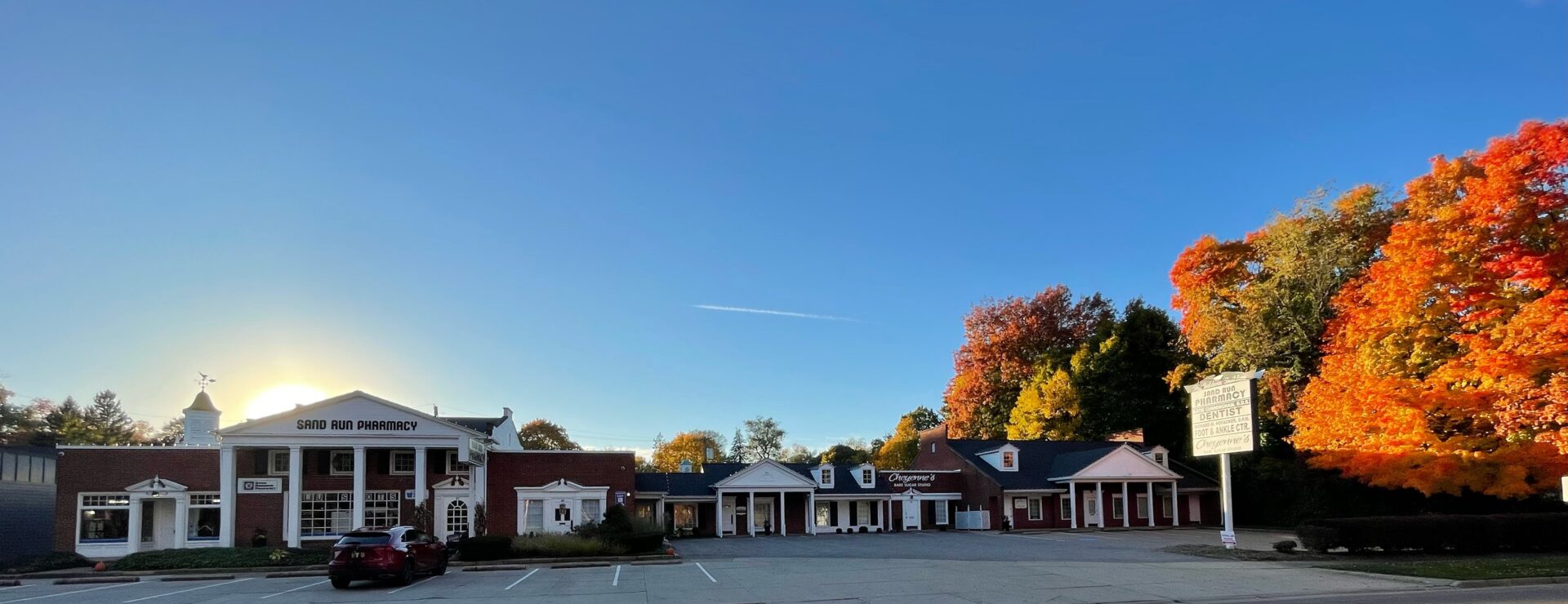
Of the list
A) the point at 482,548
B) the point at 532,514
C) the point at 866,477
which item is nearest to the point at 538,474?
the point at 532,514

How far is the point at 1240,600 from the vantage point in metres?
17.8

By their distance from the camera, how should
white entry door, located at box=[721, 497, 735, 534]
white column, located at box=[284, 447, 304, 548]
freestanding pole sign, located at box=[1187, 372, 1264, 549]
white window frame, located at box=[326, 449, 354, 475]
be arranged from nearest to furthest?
freestanding pole sign, located at box=[1187, 372, 1264, 549] < white column, located at box=[284, 447, 304, 548] < white window frame, located at box=[326, 449, 354, 475] < white entry door, located at box=[721, 497, 735, 534]

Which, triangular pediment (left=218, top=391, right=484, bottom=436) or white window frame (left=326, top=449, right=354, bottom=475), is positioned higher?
triangular pediment (left=218, top=391, right=484, bottom=436)

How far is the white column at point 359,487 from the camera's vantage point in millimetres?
36219

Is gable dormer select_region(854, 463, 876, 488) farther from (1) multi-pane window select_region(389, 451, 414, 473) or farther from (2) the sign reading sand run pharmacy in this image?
(1) multi-pane window select_region(389, 451, 414, 473)

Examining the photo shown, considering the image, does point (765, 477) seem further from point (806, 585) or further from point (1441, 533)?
point (1441, 533)

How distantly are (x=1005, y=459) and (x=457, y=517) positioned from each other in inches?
1167

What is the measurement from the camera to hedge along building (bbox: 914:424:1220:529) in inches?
2057

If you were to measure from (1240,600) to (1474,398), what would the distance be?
16.2 metres

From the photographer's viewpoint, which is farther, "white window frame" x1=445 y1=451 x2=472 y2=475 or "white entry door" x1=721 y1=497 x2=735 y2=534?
"white entry door" x1=721 y1=497 x2=735 y2=534

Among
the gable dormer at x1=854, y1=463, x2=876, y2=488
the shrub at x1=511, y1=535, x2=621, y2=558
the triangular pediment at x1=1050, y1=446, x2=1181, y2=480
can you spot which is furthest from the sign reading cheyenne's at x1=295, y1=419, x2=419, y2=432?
the triangular pediment at x1=1050, y1=446, x2=1181, y2=480

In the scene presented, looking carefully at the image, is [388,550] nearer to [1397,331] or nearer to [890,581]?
[890,581]

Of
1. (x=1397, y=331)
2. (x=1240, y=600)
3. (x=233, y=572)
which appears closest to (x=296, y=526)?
(x=233, y=572)

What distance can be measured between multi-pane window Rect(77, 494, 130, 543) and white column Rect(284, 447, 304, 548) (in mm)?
6356
